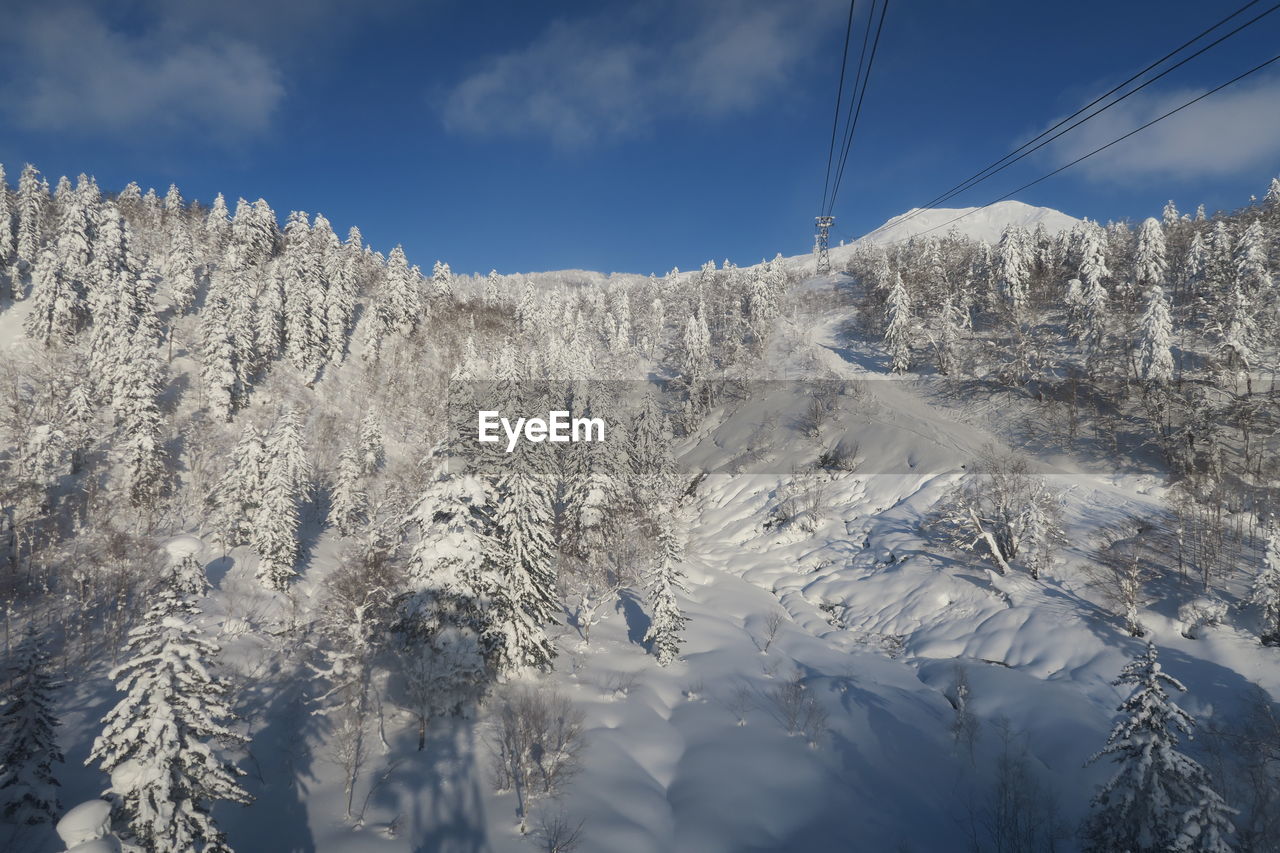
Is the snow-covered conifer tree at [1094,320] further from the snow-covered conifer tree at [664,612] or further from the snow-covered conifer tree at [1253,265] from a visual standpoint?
the snow-covered conifer tree at [664,612]

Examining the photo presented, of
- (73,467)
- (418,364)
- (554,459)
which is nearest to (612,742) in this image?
(554,459)

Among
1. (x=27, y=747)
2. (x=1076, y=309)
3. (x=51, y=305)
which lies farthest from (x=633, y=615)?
(x=1076, y=309)

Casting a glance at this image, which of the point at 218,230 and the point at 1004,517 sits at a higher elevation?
the point at 218,230

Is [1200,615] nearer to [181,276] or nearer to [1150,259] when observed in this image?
[1150,259]

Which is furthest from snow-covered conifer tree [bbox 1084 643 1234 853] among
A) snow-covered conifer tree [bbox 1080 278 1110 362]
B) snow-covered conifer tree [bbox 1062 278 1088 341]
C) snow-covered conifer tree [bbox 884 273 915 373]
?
snow-covered conifer tree [bbox 884 273 915 373]

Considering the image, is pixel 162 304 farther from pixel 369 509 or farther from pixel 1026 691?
pixel 1026 691

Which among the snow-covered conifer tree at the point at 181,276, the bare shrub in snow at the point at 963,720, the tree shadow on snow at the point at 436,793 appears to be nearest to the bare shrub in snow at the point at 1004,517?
the bare shrub in snow at the point at 963,720

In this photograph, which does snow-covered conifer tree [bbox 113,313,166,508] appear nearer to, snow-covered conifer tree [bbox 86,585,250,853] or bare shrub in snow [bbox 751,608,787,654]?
snow-covered conifer tree [bbox 86,585,250,853]
